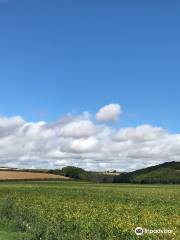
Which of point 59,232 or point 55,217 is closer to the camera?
point 59,232

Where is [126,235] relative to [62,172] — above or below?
below

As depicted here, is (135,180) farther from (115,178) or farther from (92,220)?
(92,220)

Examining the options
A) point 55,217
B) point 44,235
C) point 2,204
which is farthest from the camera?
point 2,204

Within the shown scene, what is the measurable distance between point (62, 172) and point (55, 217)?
14514cm

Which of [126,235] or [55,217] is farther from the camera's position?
[55,217]

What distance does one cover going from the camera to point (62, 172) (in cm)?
17075

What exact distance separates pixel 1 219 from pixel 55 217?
33.5 ft

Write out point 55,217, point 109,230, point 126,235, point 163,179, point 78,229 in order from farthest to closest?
point 163,179
point 55,217
point 78,229
point 109,230
point 126,235

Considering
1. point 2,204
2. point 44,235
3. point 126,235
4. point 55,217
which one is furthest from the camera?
point 2,204

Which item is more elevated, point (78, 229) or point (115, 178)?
point (115, 178)

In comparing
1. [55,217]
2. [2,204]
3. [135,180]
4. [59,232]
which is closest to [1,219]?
[2,204]

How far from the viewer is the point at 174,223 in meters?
20.5

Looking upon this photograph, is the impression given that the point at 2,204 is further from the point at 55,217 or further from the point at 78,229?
the point at 78,229

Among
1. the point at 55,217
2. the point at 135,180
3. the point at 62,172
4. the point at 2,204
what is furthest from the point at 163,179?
the point at 55,217
